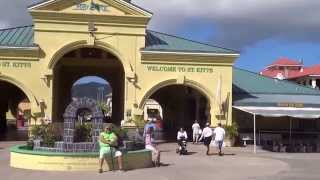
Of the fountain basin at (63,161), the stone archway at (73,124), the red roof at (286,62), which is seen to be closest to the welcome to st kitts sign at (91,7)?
the stone archway at (73,124)

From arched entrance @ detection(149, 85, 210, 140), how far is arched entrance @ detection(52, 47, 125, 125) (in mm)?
2837

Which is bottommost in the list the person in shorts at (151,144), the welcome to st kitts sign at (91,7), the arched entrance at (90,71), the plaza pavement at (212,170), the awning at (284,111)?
the plaza pavement at (212,170)

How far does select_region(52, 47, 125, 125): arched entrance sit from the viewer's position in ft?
137

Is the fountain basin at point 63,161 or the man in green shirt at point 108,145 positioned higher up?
the man in green shirt at point 108,145

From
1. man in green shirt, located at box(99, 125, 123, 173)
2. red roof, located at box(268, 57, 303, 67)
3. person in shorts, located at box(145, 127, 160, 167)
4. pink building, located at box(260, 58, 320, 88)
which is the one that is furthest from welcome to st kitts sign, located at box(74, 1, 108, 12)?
red roof, located at box(268, 57, 303, 67)

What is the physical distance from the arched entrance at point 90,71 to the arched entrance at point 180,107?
2.84 m

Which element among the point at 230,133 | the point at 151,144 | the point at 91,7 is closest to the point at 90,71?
the point at 91,7

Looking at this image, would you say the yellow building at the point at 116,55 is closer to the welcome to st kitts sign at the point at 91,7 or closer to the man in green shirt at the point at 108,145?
the welcome to st kitts sign at the point at 91,7

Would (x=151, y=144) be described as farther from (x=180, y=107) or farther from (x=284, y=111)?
(x=180, y=107)

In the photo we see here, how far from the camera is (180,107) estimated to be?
1825 inches

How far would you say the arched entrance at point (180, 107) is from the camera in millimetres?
41862

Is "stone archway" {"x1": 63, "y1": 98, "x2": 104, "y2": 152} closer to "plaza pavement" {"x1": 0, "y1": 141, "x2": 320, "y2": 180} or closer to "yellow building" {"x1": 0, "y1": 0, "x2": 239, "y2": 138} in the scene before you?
"plaza pavement" {"x1": 0, "y1": 141, "x2": 320, "y2": 180}

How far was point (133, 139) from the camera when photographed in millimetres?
22609

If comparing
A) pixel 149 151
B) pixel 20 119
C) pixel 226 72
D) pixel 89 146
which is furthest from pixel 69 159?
pixel 20 119
